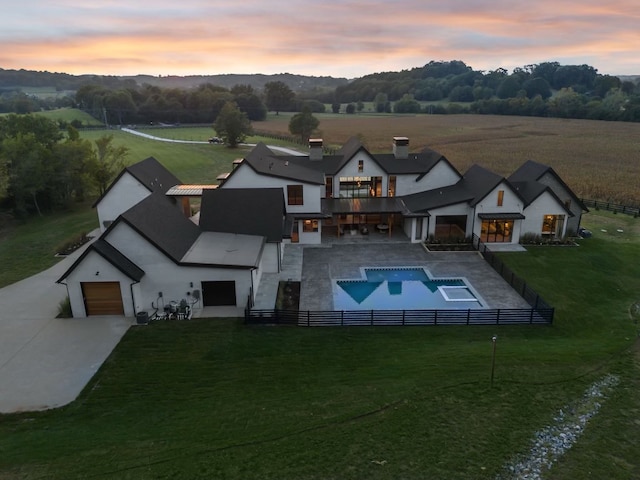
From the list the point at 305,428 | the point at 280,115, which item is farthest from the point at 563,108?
the point at 305,428

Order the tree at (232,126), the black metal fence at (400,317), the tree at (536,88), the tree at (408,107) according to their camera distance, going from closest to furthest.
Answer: the black metal fence at (400,317)
the tree at (232,126)
the tree at (408,107)
the tree at (536,88)

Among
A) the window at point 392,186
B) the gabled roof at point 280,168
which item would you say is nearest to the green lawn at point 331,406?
the gabled roof at point 280,168

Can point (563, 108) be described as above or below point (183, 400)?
above

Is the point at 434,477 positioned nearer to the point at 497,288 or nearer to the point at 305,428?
the point at 305,428

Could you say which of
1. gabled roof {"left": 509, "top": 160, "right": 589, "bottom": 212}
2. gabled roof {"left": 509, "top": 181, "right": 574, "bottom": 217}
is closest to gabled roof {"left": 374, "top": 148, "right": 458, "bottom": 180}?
gabled roof {"left": 509, "top": 160, "right": 589, "bottom": 212}

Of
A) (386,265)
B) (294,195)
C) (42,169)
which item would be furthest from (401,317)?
(42,169)

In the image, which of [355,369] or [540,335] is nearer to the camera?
[355,369]

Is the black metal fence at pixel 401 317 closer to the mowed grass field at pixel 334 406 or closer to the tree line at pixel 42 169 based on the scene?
the mowed grass field at pixel 334 406

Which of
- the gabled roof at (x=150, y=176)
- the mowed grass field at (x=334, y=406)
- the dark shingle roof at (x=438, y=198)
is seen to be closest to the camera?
the mowed grass field at (x=334, y=406)
